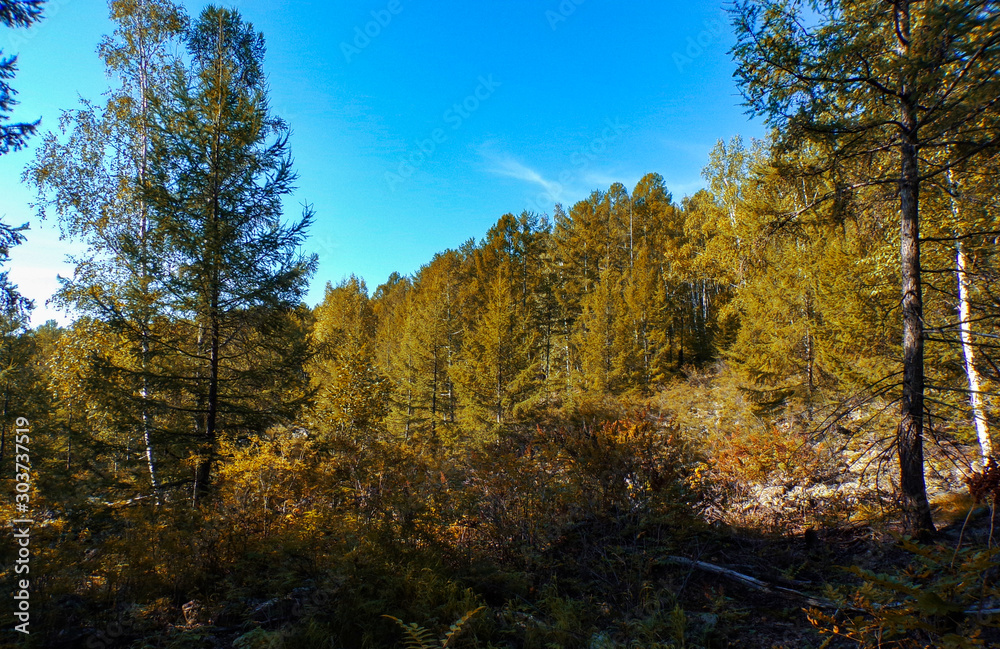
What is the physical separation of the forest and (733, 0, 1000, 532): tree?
4 centimetres

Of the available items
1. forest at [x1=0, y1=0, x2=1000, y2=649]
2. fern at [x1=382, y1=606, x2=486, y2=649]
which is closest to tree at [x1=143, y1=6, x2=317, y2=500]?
forest at [x1=0, y1=0, x2=1000, y2=649]

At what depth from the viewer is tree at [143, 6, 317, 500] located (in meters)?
6.96

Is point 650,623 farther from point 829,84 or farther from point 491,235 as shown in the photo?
point 491,235

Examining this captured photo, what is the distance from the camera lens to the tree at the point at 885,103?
4.29m

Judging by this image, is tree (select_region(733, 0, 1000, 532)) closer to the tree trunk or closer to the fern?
the tree trunk

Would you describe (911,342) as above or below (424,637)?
above

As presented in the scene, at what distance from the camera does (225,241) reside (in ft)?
23.5

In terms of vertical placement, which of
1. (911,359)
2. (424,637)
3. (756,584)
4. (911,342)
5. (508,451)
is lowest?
(756,584)

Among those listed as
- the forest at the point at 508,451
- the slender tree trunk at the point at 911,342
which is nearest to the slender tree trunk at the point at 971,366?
the forest at the point at 508,451

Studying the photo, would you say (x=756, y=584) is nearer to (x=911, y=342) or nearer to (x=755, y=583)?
(x=755, y=583)

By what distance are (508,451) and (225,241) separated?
21.3 feet

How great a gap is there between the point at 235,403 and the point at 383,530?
4.90 metres

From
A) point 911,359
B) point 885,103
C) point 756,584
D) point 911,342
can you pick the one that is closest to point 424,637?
point 756,584

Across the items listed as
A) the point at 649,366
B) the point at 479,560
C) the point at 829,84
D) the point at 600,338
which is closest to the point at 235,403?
the point at 479,560
